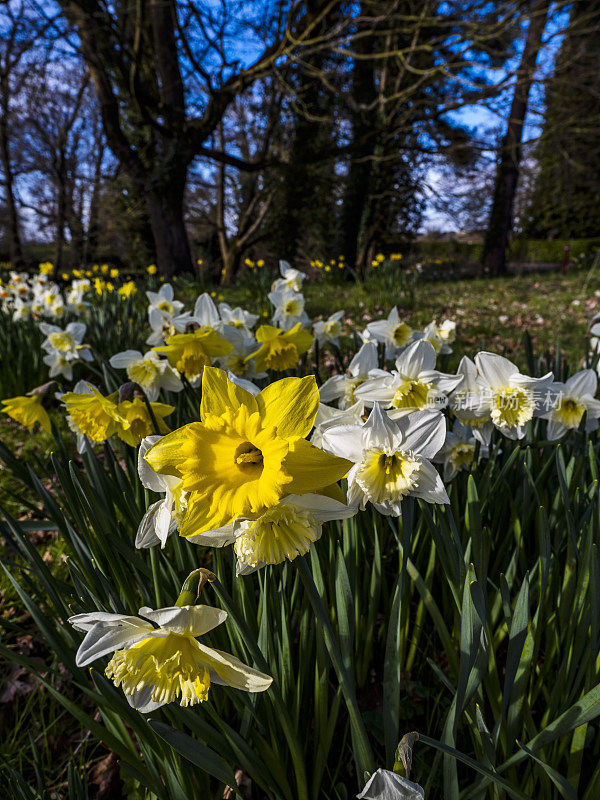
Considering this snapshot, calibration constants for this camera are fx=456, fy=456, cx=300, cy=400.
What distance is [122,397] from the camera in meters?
1.17

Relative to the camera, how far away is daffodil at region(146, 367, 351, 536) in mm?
623

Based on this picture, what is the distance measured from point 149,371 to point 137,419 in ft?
0.86

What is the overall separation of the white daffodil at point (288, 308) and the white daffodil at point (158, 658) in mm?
1586

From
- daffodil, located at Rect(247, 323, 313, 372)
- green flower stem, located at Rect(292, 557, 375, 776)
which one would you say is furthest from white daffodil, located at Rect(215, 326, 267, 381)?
green flower stem, located at Rect(292, 557, 375, 776)

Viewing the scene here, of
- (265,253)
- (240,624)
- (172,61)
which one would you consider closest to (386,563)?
(240,624)

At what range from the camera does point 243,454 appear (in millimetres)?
688

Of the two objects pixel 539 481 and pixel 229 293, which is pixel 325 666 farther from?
pixel 229 293

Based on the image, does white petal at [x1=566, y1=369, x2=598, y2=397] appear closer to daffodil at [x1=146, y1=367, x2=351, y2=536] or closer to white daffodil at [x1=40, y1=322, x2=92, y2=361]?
daffodil at [x1=146, y1=367, x2=351, y2=536]

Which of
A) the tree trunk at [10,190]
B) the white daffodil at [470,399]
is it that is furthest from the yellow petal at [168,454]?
the tree trunk at [10,190]

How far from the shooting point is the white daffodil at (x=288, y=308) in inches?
84.1

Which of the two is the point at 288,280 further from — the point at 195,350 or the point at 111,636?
the point at 111,636

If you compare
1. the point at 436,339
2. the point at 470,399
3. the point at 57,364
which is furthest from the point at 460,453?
the point at 57,364

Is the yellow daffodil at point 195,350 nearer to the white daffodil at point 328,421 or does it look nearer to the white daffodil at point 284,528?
the white daffodil at point 328,421

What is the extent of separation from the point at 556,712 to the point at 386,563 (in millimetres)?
644
